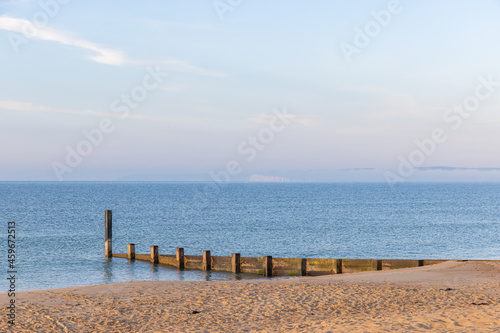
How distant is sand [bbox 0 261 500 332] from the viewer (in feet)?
39.7

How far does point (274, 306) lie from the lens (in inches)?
579

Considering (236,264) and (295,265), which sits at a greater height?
(295,265)

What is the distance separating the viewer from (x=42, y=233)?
51031 millimetres

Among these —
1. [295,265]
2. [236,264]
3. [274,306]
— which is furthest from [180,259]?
[274,306]

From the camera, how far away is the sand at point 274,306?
12102 mm

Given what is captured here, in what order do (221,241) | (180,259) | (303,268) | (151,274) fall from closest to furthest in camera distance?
(303,268) → (151,274) → (180,259) → (221,241)

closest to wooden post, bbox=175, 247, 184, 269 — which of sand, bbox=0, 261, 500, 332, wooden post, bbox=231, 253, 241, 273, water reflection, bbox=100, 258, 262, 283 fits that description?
water reflection, bbox=100, 258, 262, 283

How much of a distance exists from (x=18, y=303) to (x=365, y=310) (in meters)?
9.82

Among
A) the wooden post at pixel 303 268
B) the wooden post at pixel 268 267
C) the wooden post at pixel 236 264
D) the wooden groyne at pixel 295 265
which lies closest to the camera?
the wooden groyne at pixel 295 265

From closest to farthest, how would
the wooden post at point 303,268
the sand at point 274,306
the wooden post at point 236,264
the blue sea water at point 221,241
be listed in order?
the sand at point 274,306, the wooden post at point 303,268, the wooden post at point 236,264, the blue sea water at point 221,241

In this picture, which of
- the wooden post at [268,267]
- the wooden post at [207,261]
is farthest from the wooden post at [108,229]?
the wooden post at [268,267]

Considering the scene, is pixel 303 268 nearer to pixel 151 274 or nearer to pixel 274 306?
pixel 151 274

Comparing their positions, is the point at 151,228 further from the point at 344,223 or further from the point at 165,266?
the point at 165,266

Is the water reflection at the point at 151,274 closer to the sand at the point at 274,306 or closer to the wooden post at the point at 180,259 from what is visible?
the wooden post at the point at 180,259
